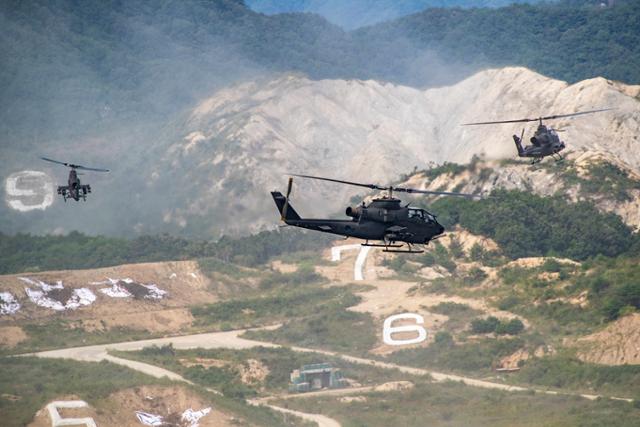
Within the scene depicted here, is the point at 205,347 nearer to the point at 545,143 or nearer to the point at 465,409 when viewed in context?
the point at 465,409

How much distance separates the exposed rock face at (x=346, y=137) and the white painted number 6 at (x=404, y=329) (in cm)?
3313

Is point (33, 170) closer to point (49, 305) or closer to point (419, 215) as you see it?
point (49, 305)

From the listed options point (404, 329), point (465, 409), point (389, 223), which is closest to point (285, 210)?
point (389, 223)

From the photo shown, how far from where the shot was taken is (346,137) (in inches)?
7357

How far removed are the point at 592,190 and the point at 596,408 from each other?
194 feet

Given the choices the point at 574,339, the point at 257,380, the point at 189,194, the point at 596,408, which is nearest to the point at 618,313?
the point at 574,339

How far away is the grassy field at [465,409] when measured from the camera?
8150 centimetres

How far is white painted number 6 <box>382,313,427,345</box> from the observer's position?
10869cm

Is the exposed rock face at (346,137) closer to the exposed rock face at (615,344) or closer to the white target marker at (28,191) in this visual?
the white target marker at (28,191)

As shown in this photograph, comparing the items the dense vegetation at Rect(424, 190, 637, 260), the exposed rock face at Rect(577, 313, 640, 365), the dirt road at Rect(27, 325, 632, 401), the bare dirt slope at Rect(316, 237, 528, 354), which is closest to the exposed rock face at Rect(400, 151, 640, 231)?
the dense vegetation at Rect(424, 190, 637, 260)

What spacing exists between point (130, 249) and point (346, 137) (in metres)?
52.4

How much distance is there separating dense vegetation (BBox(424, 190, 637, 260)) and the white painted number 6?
22.8 m

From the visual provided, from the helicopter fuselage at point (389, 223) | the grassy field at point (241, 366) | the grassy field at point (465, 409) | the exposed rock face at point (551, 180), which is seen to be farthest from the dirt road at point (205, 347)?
the exposed rock face at point (551, 180)

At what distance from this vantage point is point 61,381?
91438 millimetres
